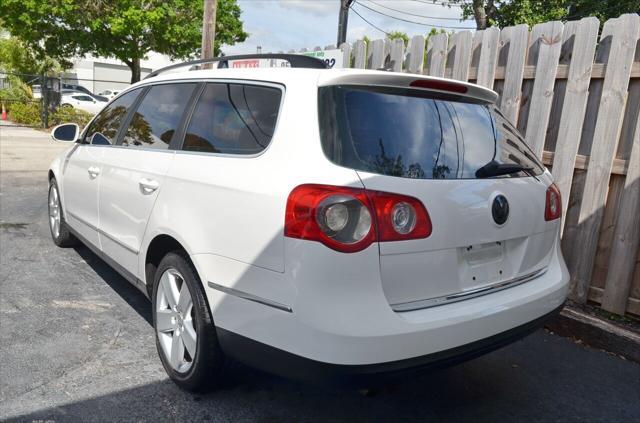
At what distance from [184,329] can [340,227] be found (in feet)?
3.87

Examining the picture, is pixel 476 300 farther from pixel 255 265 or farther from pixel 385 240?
pixel 255 265

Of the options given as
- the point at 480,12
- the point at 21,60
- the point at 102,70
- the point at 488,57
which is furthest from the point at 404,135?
the point at 102,70

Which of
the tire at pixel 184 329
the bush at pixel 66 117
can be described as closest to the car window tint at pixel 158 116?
the tire at pixel 184 329

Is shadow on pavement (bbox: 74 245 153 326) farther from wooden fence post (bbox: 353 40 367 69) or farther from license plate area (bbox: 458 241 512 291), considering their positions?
wooden fence post (bbox: 353 40 367 69)

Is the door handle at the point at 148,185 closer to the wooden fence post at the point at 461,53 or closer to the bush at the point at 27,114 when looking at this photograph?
the wooden fence post at the point at 461,53

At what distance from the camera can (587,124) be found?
4.20 metres

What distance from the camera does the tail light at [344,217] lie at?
6.86ft

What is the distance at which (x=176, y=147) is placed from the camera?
306 centimetres

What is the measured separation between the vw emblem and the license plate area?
0.11 metres

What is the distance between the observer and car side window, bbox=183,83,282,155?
254 cm

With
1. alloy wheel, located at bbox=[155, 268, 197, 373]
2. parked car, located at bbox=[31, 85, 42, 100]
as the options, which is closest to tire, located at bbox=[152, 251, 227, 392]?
alloy wheel, located at bbox=[155, 268, 197, 373]

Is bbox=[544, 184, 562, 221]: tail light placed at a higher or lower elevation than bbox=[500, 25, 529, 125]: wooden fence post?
lower

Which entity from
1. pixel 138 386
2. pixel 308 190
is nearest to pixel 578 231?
pixel 308 190

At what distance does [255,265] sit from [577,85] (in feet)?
10.4
